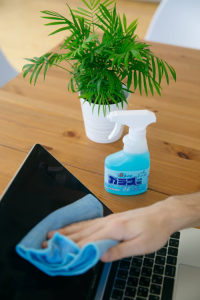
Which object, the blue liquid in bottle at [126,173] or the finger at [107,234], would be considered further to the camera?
the blue liquid in bottle at [126,173]

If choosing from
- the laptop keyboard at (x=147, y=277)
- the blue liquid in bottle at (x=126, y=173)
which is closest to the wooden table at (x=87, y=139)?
the blue liquid in bottle at (x=126, y=173)

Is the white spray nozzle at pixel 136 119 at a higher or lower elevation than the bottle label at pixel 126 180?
higher

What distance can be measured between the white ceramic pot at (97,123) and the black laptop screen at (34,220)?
0.57ft

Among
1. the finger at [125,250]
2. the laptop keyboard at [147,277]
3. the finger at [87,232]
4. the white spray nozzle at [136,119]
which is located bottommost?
the laptop keyboard at [147,277]

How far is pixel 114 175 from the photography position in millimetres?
687

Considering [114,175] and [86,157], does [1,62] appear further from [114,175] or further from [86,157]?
[114,175]

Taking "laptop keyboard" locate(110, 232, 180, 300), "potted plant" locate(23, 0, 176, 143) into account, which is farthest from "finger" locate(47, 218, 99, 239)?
"potted plant" locate(23, 0, 176, 143)

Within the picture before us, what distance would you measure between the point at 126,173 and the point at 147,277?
0.70 feet

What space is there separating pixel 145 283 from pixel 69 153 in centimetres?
38

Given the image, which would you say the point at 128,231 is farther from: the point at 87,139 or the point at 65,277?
the point at 87,139

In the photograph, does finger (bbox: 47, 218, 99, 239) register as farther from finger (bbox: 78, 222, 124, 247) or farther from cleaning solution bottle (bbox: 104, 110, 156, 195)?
cleaning solution bottle (bbox: 104, 110, 156, 195)

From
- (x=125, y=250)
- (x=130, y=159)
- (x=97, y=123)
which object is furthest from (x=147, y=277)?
(x=97, y=123)

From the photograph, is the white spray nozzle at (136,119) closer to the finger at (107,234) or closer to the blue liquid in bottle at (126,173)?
the blue liquid in bottle at (126,173)

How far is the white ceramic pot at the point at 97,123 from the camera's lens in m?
0.76
